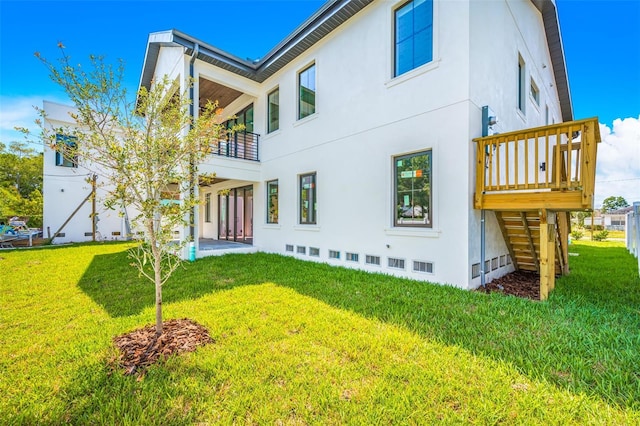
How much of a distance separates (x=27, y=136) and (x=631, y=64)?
63.1ft

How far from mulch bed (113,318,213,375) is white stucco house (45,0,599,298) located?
2.51 metres

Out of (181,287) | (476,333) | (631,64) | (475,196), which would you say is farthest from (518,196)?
(631,64)

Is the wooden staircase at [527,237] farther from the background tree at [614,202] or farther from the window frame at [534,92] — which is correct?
the background tree at [614,202]

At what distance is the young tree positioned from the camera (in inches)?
117

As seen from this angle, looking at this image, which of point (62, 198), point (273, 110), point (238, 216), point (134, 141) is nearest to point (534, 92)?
point (273, 110)

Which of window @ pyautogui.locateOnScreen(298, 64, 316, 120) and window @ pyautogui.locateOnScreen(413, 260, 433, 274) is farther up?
window @ pyautogui.locateOnScreen(298, 64, 316, 120)

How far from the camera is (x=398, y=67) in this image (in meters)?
6.36

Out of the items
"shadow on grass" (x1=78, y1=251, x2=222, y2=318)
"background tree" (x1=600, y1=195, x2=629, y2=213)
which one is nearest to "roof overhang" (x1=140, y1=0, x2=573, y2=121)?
"shadow on grass" (x1=78, y1=251, x2=222, y2=318)

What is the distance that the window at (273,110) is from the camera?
9.98 meters

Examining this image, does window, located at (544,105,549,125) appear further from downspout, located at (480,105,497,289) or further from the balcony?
downspout, located at (480,105,497,289)

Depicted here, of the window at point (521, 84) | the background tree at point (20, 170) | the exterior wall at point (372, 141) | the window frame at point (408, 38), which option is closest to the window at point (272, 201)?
the exterior wall at point (372, 141)

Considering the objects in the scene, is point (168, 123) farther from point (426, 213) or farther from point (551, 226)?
point (551, 226)

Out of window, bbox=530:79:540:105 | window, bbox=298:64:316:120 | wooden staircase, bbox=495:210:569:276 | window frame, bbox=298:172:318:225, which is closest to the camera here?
wooden staircase, bbox=495:210:569:276

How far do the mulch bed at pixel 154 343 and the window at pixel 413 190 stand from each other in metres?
4.45
